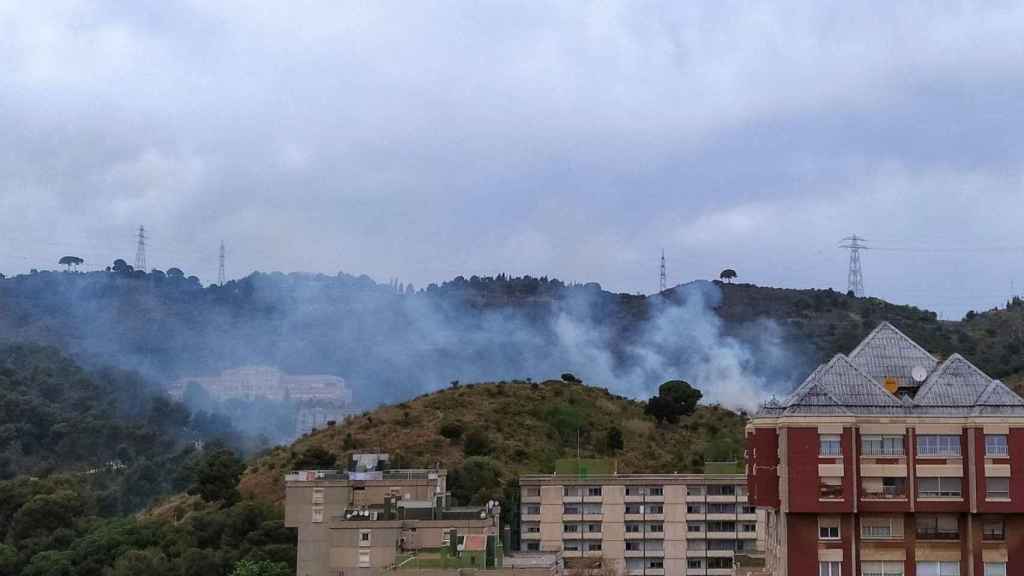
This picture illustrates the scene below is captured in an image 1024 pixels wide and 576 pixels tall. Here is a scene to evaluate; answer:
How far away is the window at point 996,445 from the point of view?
51.8 meters

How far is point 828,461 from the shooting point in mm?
52344

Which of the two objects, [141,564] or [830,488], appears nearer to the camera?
[830,488]

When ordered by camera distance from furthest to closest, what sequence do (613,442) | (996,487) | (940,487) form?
(613,442)
(940,487)
(996,487)

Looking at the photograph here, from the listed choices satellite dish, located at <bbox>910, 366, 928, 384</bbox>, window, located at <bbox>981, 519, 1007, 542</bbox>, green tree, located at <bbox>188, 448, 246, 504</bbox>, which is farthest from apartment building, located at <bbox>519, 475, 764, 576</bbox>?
window, located at <bbox>981, 519, 1007, 542</bbox>

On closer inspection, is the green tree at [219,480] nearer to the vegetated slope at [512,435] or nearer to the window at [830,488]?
the vegetated slope at [512,435]

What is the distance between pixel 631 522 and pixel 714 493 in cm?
696

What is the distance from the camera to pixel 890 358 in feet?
186

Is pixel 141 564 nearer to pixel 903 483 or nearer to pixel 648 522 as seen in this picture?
pixel 648 522

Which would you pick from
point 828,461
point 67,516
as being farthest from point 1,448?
point 828,461

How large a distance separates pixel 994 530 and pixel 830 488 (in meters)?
6.61

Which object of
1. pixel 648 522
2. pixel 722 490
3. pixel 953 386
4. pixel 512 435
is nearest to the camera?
pixel 953 386

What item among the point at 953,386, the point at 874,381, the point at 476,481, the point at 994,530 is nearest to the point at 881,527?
the point at 994,530

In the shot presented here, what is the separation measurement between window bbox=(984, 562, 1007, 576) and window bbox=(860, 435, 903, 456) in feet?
17.9

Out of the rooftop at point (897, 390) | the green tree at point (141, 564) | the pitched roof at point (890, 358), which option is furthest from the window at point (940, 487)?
the green tree at point (141, 564)
